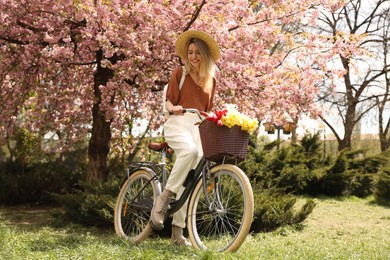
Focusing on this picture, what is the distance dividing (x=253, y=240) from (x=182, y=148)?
6.72ft

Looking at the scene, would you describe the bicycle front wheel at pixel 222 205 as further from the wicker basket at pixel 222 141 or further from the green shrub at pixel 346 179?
the green shrub at pixel 346 179

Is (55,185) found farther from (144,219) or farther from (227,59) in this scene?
(144,219)

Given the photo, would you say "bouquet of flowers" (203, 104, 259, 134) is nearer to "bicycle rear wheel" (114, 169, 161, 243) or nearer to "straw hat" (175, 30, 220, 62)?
"straw hat" (175, 30, 220, 62)

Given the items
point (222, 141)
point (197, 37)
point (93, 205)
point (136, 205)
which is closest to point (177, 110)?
point (222, 141)

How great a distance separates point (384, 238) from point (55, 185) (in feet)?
21.0

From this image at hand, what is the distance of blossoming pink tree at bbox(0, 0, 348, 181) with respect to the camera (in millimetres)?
7387

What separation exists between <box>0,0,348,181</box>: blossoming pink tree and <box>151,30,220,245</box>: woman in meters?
2.40

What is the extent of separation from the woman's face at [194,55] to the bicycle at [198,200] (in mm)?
559

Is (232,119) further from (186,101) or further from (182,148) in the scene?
(186,101)

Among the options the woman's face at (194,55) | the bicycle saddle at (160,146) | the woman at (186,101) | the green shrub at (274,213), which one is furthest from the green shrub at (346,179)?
the woman's face at (194,55)

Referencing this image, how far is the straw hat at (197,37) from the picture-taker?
4.82 m

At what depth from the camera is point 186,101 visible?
15.7 ft

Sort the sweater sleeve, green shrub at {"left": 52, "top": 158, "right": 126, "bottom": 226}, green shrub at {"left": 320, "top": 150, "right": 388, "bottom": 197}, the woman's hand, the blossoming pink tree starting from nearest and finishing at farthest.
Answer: the woman's hand
the sweater sleeve
green shrub at {"left": 52, "top": 158, "right": 126, "bottom": 226}
the blossoming pink tree
green shrub at {"left": 320, "top": 150, "right": 388, "bottom": 197}

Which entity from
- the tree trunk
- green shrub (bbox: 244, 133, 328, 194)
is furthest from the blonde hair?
green shrub (bbox: 244, 133, 328, 194)
